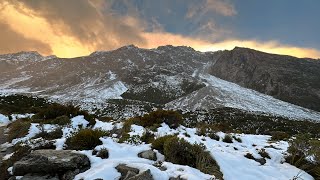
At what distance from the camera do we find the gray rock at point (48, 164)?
973 centimetres

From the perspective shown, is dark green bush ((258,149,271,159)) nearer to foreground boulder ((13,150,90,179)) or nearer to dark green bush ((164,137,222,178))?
dark green bush ((164,137,222,178))

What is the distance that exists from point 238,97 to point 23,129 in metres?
141

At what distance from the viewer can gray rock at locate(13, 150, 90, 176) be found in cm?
973

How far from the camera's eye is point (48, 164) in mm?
9727

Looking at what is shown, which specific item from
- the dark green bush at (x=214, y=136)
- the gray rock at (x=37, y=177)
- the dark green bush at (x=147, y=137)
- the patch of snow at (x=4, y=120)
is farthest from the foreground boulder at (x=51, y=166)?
the patch of snow at (x=4, y=120)

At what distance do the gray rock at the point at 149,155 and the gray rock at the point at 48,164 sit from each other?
2032mm

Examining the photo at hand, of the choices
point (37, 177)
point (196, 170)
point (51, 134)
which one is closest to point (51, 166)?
point (37, 177)

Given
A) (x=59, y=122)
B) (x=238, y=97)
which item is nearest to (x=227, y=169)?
(x=59, y=122)

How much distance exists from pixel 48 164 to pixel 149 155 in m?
3.37

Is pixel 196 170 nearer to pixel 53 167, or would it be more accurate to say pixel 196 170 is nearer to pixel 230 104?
pixel 53 167

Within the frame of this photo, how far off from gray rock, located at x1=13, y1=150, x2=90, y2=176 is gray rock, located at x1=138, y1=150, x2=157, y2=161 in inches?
80.0

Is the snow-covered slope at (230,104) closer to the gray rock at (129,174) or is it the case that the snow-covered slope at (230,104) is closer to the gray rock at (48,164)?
the gray rock at (48,164)

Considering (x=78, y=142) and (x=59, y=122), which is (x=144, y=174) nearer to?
(x=78, y=142)

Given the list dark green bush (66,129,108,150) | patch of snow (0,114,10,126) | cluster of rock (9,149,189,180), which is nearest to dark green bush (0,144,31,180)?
cluster of rock (9,149,189,180)
